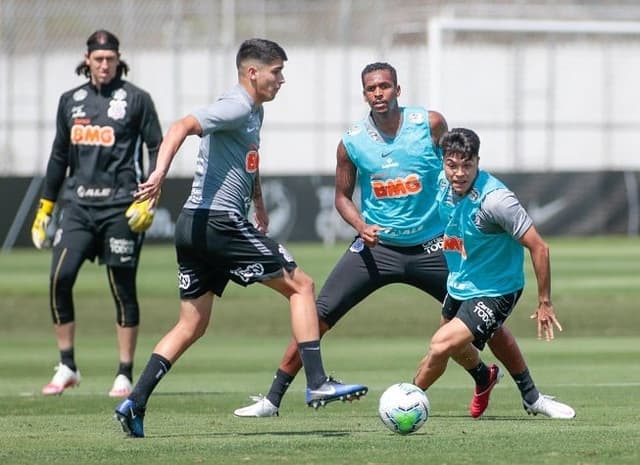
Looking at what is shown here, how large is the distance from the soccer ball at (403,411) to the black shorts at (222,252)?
965 mm

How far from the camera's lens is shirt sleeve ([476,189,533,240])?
29.9 ft

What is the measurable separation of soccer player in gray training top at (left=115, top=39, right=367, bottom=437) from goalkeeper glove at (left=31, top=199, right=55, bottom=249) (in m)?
3.45

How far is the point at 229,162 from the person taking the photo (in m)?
8.98

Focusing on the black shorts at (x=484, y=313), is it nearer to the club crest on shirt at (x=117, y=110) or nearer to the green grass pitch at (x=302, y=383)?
the green grass pitch at (x=302, y=383)

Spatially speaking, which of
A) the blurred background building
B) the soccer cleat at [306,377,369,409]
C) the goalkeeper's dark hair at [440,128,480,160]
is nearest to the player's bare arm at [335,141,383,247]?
the goalkeeper's dark hair at [440,128,480,160]

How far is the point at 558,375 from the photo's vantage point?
13258mm

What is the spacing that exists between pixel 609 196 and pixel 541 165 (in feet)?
10.8

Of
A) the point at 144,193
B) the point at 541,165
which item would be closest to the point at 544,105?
the point at 541,165

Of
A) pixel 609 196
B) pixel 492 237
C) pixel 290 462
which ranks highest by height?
pixel 492 237

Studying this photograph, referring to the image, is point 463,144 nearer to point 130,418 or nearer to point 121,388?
point 130,418

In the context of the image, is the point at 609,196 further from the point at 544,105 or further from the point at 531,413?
the point at 531,413

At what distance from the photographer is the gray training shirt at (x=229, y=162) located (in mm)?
8906

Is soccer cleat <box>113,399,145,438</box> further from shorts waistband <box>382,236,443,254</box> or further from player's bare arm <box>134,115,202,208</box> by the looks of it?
shorts waistband <box>382,236,443,254</box>

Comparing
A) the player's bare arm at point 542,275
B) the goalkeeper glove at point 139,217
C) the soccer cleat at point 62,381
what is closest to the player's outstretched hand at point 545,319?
the player's bare arm at point 542,275
